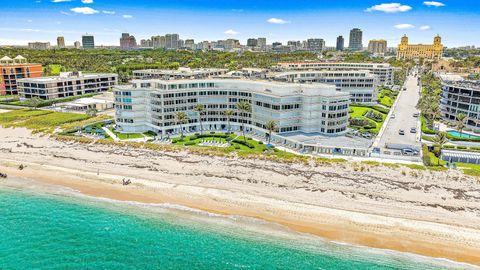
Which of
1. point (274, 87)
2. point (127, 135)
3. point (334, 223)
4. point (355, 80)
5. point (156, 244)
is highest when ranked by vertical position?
point (274, 87)

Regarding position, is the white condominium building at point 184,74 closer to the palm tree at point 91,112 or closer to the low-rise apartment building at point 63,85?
the palm tree at point 91,112

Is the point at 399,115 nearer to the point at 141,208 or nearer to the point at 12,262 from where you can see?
the point at 141,208

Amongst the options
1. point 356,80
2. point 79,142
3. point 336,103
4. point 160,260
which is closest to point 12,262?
point 160,260

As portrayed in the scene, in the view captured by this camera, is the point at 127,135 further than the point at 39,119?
No

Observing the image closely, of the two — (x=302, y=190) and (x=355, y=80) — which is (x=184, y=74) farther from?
(x=355, y=80)

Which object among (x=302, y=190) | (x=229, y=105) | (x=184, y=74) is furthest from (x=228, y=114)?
(x=302, y=190)
